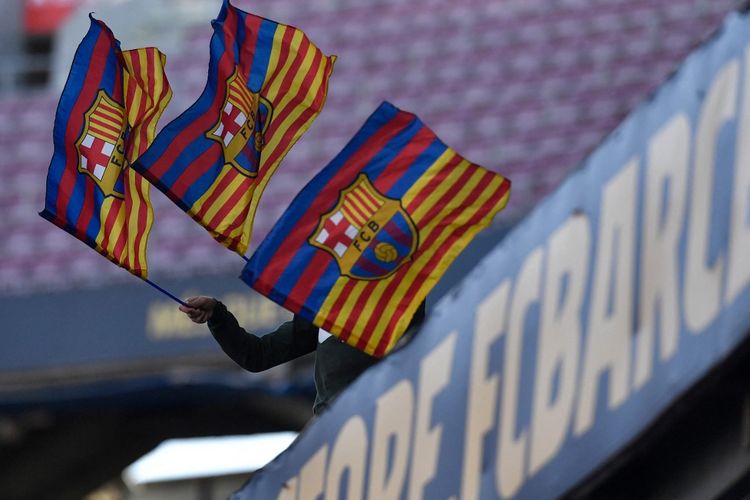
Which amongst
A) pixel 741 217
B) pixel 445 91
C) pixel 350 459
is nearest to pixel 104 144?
pixel 350 459

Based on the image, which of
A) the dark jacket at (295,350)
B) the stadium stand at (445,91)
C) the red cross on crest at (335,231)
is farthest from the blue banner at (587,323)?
the stadium stand at (445,91)

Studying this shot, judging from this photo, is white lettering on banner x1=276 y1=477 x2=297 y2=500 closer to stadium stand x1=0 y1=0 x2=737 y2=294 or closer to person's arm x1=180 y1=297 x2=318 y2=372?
person's arm x1=180 y1=297 x2=318 y2=372

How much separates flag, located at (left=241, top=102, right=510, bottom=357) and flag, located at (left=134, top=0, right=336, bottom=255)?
12.7 inches

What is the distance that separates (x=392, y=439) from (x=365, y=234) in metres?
0.72

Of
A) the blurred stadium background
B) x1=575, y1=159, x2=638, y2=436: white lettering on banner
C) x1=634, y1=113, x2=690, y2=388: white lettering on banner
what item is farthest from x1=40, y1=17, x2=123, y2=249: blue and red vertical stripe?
the blurred stadium background

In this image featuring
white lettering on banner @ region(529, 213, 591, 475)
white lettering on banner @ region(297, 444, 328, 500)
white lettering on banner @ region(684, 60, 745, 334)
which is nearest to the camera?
white lettering on banner @ region(684, 60, 745, 334)

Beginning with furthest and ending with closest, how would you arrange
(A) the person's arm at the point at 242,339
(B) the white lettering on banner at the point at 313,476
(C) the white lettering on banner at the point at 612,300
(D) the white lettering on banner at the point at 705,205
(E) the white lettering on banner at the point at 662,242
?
(B) the white lettering on banner at the point at 313,476 → (A) the person's arm at the point at 242,339 → (C) the white lettering on banner at the point at 612,300 → (E) the white lettering on banner at the point at 662,242 → (D) the white lettering on banner at the point at 705,205

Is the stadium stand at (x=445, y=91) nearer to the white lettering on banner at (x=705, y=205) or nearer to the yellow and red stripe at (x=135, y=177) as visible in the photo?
the yellow and red stripe at (x=135, y=177)

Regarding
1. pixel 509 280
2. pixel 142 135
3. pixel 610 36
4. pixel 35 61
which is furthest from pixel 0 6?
pixel 509 280

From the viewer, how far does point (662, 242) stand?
14.1 feet

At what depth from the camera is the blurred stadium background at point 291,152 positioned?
15.7 m

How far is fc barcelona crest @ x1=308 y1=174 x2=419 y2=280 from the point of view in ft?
17.9

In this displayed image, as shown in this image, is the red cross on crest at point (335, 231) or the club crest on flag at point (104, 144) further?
the club crest on flag at point (104, 144)

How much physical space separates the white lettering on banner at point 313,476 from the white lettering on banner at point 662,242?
1.32 m
